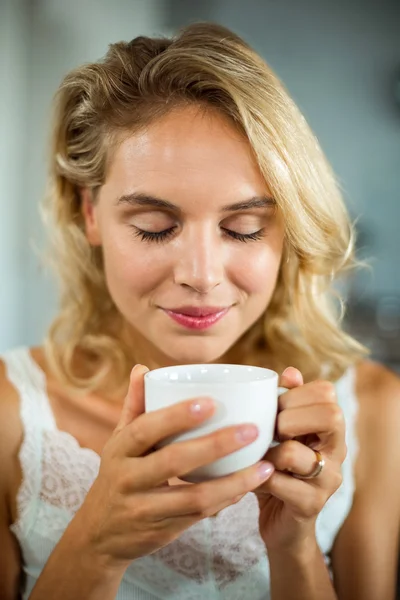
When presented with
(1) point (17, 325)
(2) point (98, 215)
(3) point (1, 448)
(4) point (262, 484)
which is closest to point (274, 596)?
(4) point (262, 484)

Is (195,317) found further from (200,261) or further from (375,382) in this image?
(375,382)

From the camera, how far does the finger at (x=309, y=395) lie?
604 mm

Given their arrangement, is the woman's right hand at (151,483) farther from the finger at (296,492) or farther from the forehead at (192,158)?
the forehead at (192,158)

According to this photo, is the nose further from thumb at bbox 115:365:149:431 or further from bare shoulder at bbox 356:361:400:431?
bare shoulder at bbox 356:361:400:431

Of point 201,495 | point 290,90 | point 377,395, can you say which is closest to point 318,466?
point 201,495

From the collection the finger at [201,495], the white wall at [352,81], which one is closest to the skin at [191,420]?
the finger at [201,495]

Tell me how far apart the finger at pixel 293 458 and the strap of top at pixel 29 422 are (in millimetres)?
507

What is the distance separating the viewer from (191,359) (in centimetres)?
85

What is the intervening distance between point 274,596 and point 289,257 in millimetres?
491

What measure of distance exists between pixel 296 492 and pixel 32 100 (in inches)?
38.4

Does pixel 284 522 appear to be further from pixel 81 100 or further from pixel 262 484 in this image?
pixel 81 100

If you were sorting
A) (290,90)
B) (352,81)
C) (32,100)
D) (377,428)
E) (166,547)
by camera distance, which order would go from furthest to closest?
(352,81) → (290,90) → (32,100) → (377,428) → (166,547)

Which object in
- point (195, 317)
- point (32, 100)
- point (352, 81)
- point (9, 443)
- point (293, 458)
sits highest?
point (352, 81)

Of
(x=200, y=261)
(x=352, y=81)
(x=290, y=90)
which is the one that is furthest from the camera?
(x=352, y=81)
